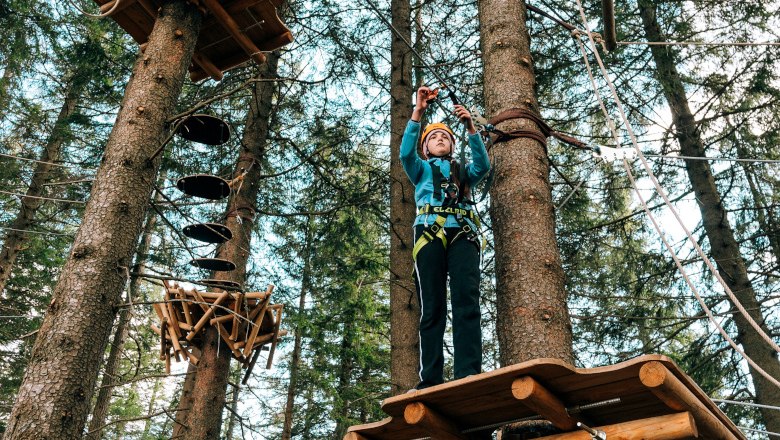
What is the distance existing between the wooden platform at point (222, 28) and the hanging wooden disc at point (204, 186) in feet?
3.52

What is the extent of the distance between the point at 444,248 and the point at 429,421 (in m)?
1.13

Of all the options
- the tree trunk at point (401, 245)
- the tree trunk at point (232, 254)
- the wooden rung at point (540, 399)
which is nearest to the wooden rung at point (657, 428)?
the wooden rung at point (540, 399)

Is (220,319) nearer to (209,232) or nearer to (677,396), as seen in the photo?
(209,232)

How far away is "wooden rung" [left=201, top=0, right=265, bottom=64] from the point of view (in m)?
5.24

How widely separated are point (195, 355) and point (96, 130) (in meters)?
7.22

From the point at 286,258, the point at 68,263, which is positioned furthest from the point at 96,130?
the point at 68,263

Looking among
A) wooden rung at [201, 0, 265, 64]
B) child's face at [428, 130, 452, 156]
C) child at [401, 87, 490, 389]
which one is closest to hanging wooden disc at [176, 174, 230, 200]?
wooden rung at [201, 0, 265, 64]

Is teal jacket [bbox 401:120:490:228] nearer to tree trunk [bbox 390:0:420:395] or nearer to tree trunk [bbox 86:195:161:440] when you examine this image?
tree trunk [bbox 390:0:420:395]

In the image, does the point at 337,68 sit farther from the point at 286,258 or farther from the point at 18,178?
the point at 18,178

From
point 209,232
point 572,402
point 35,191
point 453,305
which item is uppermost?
point 35,191

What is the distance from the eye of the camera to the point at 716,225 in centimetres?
862

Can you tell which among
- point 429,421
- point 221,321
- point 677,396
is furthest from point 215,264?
point 677,396

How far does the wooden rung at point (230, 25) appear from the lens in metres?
5.24

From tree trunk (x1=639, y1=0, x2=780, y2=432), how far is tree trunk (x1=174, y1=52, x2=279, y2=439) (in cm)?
519
